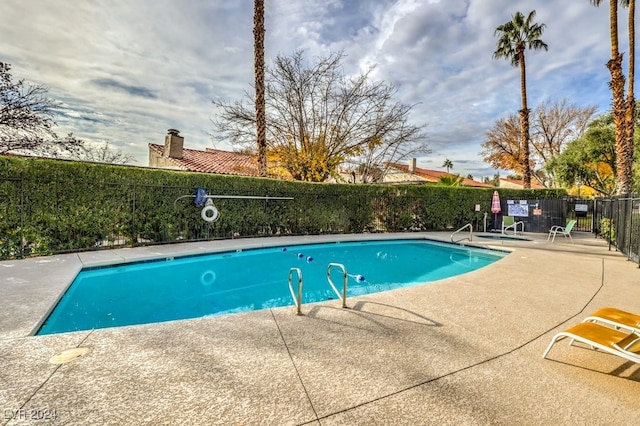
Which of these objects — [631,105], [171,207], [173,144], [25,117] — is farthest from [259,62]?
[631,105]

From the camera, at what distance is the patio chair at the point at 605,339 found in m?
2.44

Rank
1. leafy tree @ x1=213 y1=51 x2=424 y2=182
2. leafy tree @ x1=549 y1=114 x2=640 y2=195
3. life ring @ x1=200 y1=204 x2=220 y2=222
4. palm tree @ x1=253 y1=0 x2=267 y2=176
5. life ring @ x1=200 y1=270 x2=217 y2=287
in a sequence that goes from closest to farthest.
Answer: life ring @ x1=200 y1=270 x2=217 y2=287 < life ring @ x1=200 y1=204 x2=220 y2=222 < palm tree @ x1=253 y1=0 x2=267 y2=176 < leafy tree @ x1=213 y1=51 x2=424 y2=182 < leafy tree @ x1=549 y1=114 x2=640 y2=195

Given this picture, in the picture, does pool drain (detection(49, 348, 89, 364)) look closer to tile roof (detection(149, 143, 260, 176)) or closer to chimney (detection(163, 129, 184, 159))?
tile roof (detection(149, 143, 260, 176))

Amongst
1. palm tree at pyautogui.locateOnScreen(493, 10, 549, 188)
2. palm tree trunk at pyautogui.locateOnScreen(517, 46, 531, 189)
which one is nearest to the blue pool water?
palm tree trunk at pyautogui.locateOnScreen(517, 46, 531, 189)

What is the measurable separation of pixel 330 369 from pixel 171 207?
352 inches

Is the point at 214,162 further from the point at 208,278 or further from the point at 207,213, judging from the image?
the point at 208,278

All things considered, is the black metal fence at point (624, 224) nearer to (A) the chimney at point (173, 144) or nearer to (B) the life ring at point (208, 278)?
(B) the life ring at point (208, 278)

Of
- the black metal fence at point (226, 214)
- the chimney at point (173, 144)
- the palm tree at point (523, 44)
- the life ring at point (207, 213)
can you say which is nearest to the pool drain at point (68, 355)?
the black metal fence at point (226, 214)

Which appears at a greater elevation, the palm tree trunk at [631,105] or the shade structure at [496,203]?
the palm tree trunk at [631,105]

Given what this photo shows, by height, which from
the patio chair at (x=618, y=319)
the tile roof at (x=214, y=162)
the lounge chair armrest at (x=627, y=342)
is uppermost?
the tile roof at (x=214, y=162)

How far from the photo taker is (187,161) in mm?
18484

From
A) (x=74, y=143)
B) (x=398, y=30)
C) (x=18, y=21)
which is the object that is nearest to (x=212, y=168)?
(x=74, y=143)

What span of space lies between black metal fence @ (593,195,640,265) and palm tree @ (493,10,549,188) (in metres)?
6.81

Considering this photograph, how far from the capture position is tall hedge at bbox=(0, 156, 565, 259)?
7.50 m
